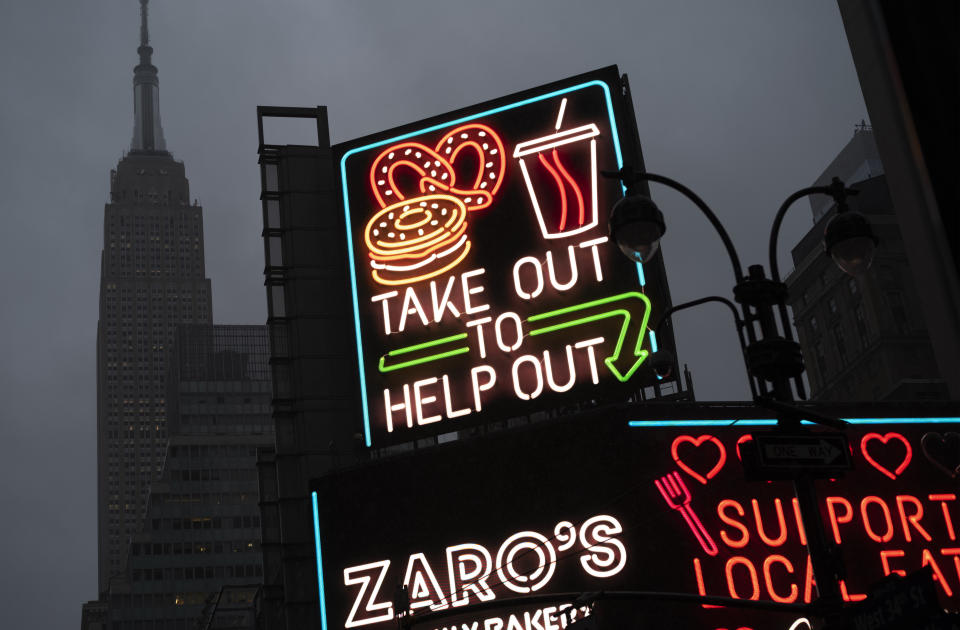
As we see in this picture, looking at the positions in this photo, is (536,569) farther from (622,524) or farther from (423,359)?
(423,359)

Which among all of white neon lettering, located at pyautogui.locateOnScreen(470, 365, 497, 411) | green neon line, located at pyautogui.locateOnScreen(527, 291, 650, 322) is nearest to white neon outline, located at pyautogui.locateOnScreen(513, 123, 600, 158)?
green neon line, located at pyautogui.locateOnScreen(527, 291, 650, 322)

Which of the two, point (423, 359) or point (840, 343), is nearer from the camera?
point (423, 359)

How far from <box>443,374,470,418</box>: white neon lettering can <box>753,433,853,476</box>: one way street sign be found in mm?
20455

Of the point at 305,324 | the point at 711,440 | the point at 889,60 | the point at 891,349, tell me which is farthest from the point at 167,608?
the point at 889,60

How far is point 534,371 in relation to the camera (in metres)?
33.2

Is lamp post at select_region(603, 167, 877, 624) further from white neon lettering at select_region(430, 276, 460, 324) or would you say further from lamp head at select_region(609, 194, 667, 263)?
white neon lettering at select_region(430, 276, 460, 324)

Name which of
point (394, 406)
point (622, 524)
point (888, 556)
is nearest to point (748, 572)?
point (622, 524)

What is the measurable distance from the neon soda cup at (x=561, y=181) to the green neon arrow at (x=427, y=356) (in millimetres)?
3883

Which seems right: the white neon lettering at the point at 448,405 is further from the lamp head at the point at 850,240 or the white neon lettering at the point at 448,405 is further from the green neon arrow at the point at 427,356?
the lamp head at the point at 850,240

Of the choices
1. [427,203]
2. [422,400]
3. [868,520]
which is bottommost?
[868,520]

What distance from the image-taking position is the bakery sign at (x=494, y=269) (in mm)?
33156

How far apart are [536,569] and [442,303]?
29.0 feet

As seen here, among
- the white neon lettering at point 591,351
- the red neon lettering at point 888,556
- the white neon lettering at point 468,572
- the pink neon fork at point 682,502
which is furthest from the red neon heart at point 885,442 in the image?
the white neon lettering at point 468,572

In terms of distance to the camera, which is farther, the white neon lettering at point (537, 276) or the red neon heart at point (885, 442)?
the white neon lettering at point (537, 276)
